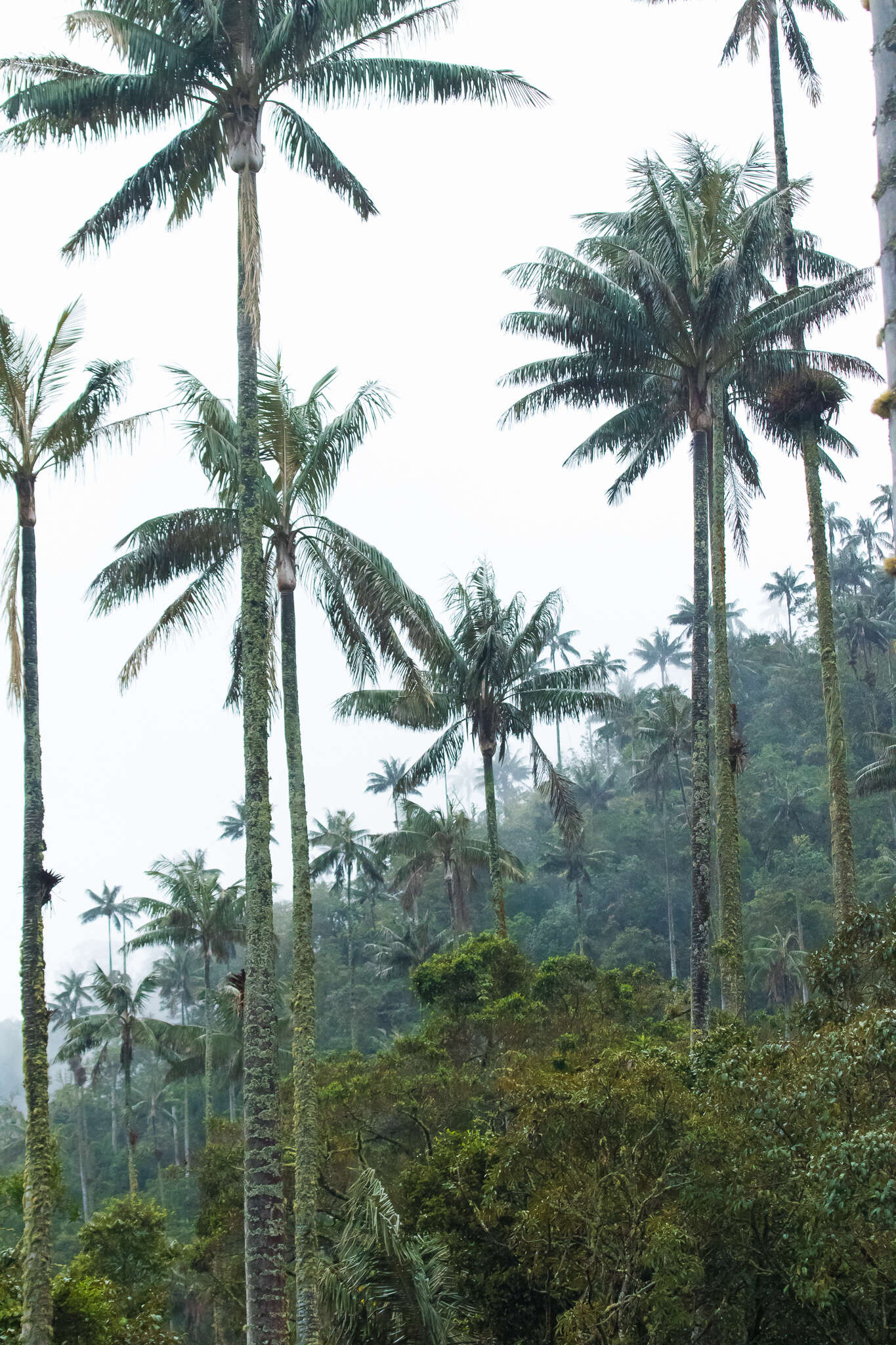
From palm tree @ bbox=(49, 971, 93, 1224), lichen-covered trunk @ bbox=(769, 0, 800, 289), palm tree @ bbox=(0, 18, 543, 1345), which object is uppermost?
lichen-covered trunk @ bbox=(769, 0, 800, 289)

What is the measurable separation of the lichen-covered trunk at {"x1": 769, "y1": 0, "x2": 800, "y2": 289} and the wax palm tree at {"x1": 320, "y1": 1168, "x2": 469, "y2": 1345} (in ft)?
63.2

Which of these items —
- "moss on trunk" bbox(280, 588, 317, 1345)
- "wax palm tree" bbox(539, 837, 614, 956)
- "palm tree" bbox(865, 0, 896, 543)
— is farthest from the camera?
"wax palm tree" bbox(539, 837, 614, 956)

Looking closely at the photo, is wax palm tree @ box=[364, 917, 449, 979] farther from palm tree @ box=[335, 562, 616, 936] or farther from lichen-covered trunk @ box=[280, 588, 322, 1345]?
lichen-covered trunk @ box=[280, 588, 322, 1345]

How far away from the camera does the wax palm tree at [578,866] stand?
54188 millimetres

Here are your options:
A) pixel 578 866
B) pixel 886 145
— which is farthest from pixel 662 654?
pixel 886 145

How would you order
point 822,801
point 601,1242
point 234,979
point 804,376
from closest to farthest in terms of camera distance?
point 601,1242
point 234,979
point 804,376
point 822,801

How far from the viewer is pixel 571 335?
65.0 ft

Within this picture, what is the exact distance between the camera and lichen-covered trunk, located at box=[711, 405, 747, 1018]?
65.8 feet

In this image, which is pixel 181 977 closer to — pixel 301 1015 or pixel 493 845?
pixel 493 845

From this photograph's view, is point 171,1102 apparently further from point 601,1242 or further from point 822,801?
point 601,1242

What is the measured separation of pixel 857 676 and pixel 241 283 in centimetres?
4840

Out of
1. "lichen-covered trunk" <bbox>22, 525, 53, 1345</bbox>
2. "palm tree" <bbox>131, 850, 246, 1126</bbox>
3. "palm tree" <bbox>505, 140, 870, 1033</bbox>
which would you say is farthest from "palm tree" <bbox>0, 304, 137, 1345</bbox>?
"palm tree" <bbox>131, 850, 246, 1126</bbox>

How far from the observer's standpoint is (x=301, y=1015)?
51.4 feet

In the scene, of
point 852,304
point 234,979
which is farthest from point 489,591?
point 234,979
